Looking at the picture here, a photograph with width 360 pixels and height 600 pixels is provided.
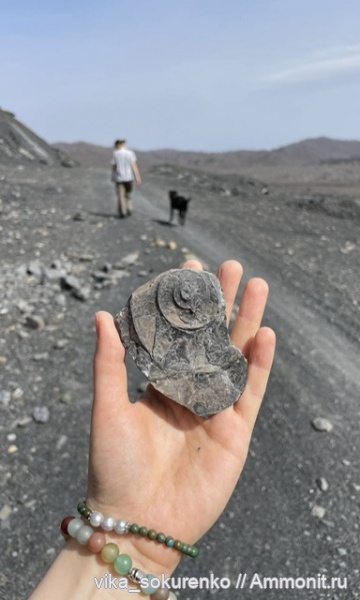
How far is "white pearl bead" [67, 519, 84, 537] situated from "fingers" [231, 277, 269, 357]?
176 centimetres

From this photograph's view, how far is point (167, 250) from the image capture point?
1022 cm

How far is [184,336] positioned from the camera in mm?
3719

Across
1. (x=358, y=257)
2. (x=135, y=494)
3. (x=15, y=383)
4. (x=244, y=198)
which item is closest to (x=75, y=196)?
(x=244, y=198)

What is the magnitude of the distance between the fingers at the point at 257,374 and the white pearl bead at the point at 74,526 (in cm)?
132

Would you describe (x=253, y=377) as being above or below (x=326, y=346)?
above

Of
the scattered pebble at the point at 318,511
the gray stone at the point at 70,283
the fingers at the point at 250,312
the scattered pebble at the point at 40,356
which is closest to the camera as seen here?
the fingers at the point at 250,312

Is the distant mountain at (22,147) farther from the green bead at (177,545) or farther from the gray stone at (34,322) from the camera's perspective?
the green bead at (177,545)

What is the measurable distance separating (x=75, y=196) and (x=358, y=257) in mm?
9103

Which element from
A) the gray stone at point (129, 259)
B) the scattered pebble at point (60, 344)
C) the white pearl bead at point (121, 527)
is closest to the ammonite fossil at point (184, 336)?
the white pearl bead at point (121, 527)

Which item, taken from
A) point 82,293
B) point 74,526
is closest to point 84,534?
point 74,526

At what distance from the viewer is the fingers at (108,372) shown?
301cm

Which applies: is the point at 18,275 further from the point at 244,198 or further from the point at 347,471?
the point at 244,198

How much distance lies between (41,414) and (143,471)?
3053mm

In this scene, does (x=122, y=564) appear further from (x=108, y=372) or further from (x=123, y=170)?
(x=123, y=170)
